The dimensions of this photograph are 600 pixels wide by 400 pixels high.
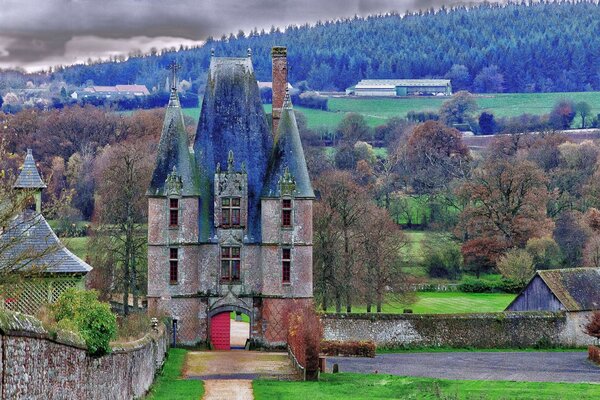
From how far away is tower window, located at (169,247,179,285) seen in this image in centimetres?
5678

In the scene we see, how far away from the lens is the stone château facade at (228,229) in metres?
56.7

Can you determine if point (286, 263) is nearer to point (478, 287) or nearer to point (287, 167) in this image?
point (287, 167)

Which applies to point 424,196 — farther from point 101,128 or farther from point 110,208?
point 110,208

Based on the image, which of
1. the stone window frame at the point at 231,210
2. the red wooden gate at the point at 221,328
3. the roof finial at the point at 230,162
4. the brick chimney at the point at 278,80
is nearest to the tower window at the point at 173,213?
the stone window frame at the point at 231,210

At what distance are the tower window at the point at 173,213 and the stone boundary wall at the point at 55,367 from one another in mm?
24517

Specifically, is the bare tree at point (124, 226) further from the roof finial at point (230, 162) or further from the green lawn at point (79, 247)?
the roof finial at point (230, 162)

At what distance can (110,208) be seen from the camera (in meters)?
74.0

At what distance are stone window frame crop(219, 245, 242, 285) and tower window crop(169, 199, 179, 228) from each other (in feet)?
7.56

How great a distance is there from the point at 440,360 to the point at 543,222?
40851 millimetres

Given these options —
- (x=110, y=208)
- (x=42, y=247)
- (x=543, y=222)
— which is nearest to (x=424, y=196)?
(x=543, y=222)

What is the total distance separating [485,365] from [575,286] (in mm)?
13011

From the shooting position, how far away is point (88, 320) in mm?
25094

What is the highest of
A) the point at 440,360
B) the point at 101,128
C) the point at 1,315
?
the point at 101,128

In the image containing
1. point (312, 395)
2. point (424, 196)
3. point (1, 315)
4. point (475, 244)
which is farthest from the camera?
point (424, 196)
